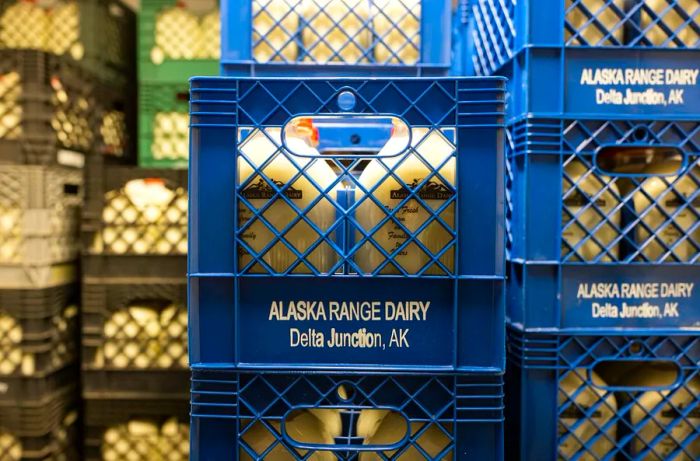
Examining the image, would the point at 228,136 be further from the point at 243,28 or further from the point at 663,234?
the point at 663,234

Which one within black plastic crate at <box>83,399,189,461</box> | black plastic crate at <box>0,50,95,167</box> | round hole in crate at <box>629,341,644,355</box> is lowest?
black plastic crate at <box>83,399,189,461</box>

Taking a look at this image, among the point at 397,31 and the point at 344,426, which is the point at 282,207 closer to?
the point at 344,426

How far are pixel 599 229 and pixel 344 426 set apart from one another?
961mm

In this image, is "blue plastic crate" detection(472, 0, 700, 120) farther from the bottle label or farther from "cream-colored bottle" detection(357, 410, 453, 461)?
"cream-colored bottle" detection(357, 410, 453, 461)

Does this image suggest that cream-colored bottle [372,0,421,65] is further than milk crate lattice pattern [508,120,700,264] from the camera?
Yes

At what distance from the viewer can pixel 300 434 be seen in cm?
146

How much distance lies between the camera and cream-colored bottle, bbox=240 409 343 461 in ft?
4.74

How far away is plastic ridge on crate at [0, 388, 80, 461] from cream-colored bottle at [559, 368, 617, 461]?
1999mm

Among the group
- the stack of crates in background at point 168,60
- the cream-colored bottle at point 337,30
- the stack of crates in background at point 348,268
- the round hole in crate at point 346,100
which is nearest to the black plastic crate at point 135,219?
the stack of crates in background at point 168,60

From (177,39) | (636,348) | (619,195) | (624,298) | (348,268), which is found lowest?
(636,348)

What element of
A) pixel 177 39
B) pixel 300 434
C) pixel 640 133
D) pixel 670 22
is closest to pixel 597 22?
pixel 670 22

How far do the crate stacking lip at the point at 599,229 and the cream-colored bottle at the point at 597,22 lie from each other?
25 cm

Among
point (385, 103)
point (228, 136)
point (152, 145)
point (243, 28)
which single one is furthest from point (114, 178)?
point (385, 103)

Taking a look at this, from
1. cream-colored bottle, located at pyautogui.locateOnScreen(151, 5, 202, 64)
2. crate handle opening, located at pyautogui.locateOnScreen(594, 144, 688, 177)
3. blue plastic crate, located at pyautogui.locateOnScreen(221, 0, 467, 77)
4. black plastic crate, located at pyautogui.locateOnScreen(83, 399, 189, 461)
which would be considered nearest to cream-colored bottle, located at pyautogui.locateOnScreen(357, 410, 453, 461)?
crate handle opening, located at pyautogui.locateOnScreen(594, 144, 688, 177)
